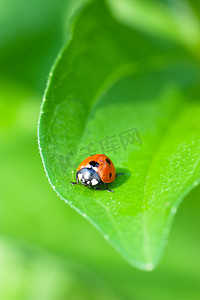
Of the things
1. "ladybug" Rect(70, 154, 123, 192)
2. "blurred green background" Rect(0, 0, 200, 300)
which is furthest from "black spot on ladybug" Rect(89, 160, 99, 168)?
"blurred green background" Rect(0, 0, 200, 300)

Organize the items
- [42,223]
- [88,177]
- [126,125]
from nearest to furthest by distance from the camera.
A: 1. [88,177]
2. [126,125]
3. [42,223]

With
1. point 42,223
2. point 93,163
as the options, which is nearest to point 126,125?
point 93,163

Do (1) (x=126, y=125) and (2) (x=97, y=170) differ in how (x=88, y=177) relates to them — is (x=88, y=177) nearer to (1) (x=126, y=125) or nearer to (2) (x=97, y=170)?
(2) (x=97, y=170)

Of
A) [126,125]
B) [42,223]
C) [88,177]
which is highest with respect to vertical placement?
[126,125]

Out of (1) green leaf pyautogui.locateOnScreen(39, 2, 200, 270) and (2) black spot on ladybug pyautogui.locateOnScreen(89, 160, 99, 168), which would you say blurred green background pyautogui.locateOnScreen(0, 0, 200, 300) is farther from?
(2) black spot on ladybug pyautogui.locateOnScreen(89, 160, 99, 168)

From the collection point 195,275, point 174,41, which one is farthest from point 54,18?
point 195,275

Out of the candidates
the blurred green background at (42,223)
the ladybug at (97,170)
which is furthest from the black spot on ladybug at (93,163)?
the blurred green background at (42,223)
